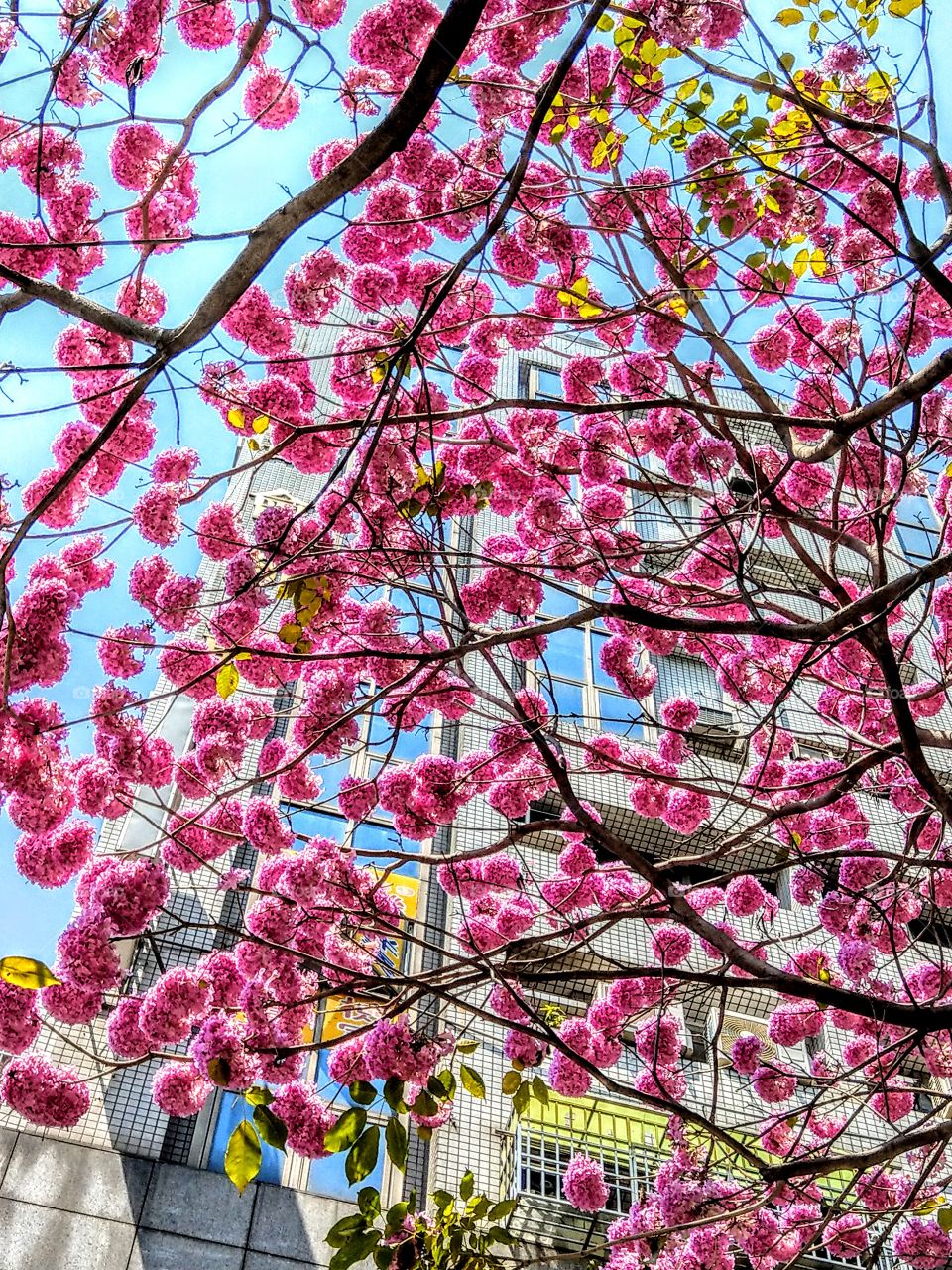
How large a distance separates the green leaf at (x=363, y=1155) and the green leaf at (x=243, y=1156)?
275 millimetres

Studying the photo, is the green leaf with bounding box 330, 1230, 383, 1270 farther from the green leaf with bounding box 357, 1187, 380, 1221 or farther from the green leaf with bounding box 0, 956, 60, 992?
the green leaf with bounding box 0, 956, 60, 992

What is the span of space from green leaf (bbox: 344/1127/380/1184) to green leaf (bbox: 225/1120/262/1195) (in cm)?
28

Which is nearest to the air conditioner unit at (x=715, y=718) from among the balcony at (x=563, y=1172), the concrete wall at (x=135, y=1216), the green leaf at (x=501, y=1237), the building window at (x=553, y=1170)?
the balcony at (x=563, y=1172)

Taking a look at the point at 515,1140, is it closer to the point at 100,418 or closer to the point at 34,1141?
the point at 34,1141

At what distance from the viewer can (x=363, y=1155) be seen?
3066 millimetres

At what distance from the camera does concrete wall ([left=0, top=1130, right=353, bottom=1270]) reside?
653 centimetres

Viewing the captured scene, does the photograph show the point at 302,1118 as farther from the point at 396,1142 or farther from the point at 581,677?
the point at 581,677

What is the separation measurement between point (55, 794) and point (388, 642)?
1743mm

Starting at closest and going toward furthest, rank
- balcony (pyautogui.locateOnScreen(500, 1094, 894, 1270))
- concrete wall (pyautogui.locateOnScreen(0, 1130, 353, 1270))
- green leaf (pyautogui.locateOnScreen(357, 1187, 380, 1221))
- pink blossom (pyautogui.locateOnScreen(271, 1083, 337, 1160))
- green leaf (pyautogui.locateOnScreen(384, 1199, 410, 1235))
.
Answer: green leaf (pyautogui.locateOnScreen(357, 1187, 380, 1221)) → green leaf (pyautogui.locateOnScreen(384, 1199, 410, 1235)) → pink blossom (pyautogui.locateOnScreen(271, 1083, 337, 1160)) → concrete wall (pyautogui.locateOnScreen(0, 1130, 353, 1270)) → balcony (pyautogui.locateOnScreen(500, 1094, 894, 1270))

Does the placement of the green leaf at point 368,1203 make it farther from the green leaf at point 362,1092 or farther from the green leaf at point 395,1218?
the green leaf at point 362,1092

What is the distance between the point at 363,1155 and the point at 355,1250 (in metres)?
0.29

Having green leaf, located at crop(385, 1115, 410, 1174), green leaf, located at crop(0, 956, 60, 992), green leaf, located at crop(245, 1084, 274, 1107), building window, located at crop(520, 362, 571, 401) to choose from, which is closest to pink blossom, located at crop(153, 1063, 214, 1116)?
green leaf, located at crop(245, 1084, 274, 1107)

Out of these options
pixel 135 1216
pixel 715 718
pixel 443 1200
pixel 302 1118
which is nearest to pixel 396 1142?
pixel 443 1200

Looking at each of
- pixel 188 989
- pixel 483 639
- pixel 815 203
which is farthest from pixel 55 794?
pixel 815 203
